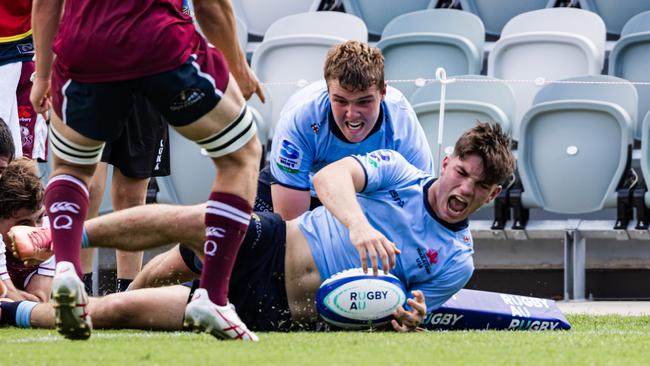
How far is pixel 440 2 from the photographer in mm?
9945

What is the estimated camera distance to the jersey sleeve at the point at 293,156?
588 cm

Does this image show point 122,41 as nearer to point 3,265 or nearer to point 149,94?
point 149,94

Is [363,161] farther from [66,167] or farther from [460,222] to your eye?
[66,167]

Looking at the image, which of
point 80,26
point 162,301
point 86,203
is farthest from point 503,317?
point 80,26

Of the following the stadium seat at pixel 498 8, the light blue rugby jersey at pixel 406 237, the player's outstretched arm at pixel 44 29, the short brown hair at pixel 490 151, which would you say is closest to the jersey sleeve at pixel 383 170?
the light blue rugby jersey at pixel 406 237

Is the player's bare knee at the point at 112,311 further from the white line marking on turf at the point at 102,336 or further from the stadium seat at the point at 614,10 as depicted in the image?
the stadium seat at the point at 614,10

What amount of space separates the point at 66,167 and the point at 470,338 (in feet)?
4.93

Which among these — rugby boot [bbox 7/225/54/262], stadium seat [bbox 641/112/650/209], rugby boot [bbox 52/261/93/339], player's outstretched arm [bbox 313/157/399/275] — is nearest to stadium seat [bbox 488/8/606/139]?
stadium seat [bbox 641/112/650/209]

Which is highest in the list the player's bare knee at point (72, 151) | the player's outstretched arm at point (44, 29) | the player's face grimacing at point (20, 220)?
the player's outstretched arm at point (44, 29)

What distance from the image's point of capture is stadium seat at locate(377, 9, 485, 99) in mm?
8859

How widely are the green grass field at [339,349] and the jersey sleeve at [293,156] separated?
1.34m

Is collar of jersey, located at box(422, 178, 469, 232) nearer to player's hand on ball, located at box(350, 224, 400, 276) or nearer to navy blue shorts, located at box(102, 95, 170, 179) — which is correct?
player's hand on ball, located at box(350, 224, 400, 276)

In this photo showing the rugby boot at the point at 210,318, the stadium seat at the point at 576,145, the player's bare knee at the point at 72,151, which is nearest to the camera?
the rugby boot at the point at 210,318

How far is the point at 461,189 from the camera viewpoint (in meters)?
4.79
